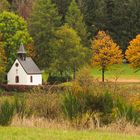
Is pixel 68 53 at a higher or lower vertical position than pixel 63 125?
higher

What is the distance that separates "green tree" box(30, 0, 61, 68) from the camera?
258 feet

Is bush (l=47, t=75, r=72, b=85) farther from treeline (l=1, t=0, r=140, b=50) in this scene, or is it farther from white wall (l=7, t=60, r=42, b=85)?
treeline (l=1, t=0, r=140, b=50)

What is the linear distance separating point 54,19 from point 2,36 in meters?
9.05

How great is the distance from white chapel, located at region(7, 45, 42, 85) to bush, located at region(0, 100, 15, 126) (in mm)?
56576

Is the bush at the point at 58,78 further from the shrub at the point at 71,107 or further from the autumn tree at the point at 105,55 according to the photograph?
the shrub at the point at 71,107

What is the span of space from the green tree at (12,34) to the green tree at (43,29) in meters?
2.27

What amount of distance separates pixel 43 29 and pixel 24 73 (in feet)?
26.5

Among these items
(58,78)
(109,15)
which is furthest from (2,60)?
(109,15)

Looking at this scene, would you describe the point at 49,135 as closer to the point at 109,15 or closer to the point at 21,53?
the point at 21,53

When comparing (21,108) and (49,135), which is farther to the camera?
(21,108)

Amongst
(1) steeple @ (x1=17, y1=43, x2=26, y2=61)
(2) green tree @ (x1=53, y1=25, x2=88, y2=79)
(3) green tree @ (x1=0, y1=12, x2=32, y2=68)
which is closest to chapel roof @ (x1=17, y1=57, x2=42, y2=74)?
(1) steeple @ (x1=17, y1=43, x2=26, y2=61)

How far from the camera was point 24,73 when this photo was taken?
74938mm

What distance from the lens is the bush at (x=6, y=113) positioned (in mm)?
16641

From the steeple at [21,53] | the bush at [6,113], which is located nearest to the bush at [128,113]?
the bush at [6,113]
